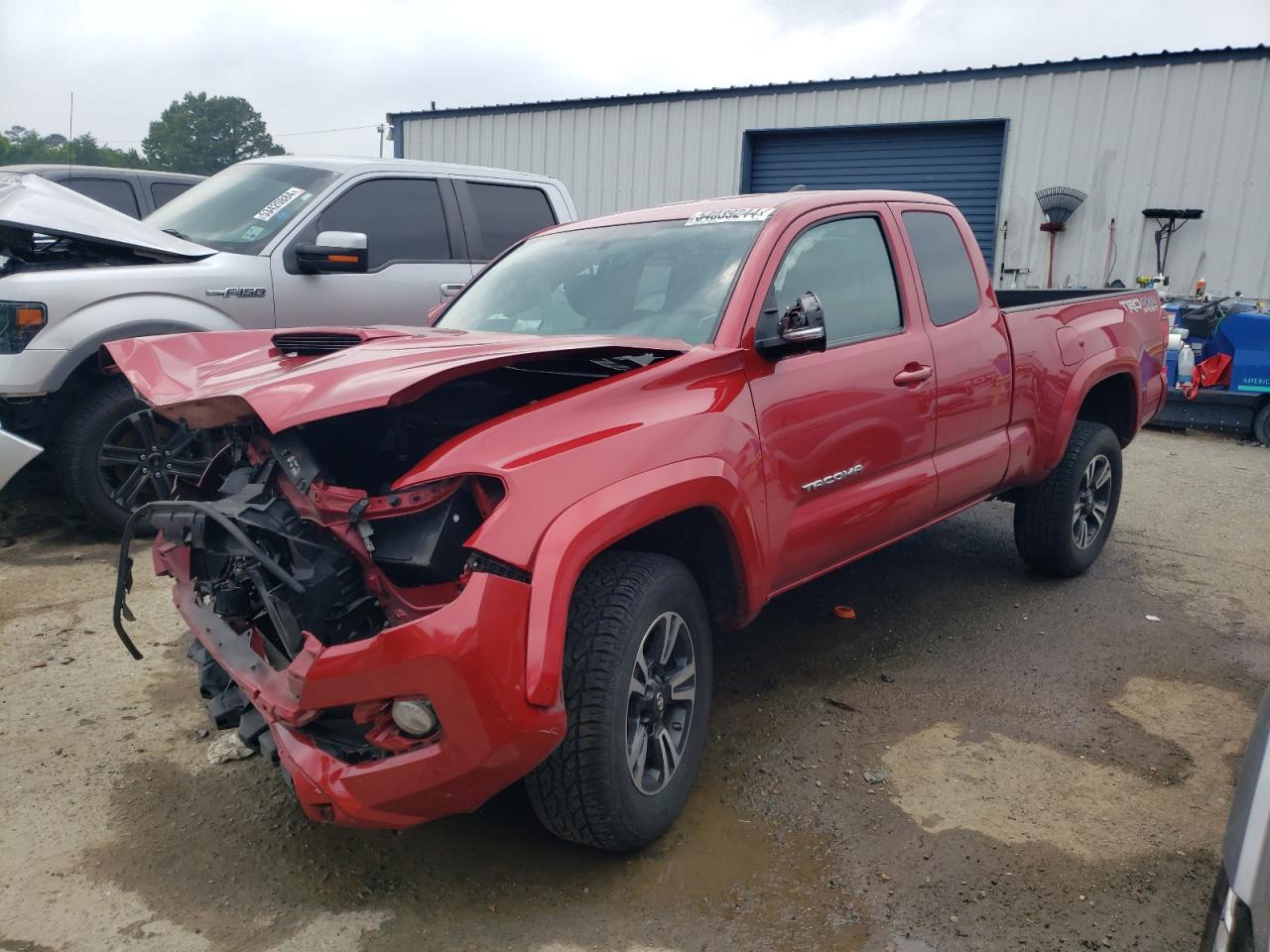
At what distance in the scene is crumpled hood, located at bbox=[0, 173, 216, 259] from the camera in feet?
16.0

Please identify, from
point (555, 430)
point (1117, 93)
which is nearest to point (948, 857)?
point (555, 430)

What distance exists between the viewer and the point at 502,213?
679cm

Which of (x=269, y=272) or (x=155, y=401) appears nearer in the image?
(x=155, y=401)

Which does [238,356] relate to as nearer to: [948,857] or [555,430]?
[555,430]

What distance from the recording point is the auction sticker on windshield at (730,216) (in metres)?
3.62

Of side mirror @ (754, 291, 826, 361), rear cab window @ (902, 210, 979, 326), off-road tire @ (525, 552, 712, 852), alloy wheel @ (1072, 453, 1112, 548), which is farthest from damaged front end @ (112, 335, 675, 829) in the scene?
alloy wheel @ (1072, 453, 1112, 548)

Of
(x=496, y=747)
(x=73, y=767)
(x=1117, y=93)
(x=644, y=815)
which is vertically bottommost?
(x=73, y=767)

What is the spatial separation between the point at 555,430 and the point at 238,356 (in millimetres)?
1296

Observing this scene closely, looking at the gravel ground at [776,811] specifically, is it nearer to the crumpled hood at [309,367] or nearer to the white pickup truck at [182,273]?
the white pickup truck at [182,273]

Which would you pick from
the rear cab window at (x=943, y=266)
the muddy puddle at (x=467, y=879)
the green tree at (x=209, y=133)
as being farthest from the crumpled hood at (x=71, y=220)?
the green tree at (x=209, y=133)

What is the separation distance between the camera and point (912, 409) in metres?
3.81

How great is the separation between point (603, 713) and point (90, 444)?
3.80 meters

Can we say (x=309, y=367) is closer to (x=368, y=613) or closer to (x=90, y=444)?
(x=368, y=613)

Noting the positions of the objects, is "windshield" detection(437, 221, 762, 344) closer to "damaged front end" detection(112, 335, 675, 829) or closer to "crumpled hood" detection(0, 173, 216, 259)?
"damaged front end" detection(112, 335, 675, 829)
